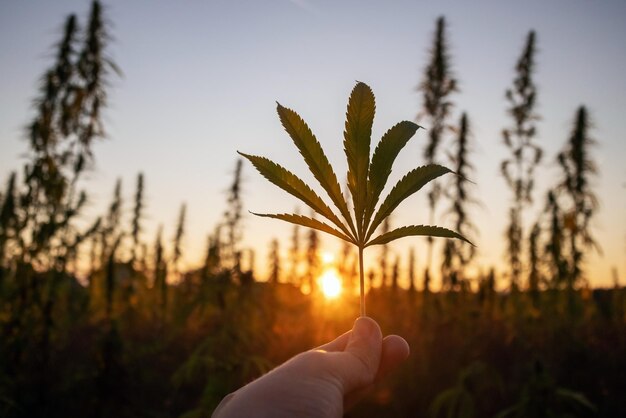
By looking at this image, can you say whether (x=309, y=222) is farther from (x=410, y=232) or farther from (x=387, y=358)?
(x=387, y=358)

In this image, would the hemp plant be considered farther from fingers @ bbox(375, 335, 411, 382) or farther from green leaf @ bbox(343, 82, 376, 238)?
fingers @ bbox(375, 335, 411, 382)

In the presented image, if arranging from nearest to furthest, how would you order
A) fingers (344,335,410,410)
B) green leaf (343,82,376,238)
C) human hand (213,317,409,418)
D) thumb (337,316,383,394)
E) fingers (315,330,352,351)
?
green leaf (343,82,376,238) → human hand (213,317,409,418) → thumb (337,316,383,394) → fingers (344,335,410,410) → fingers (315,330,352,351)

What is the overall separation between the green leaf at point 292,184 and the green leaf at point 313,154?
32 millimetres

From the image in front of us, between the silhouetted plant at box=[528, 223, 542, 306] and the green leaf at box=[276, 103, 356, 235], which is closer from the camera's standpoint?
the green leaf at box=[276, 103, 356, 235]

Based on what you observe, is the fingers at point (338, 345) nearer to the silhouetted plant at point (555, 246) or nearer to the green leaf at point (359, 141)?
the green leaf at point (359, 141)

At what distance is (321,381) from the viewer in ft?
4.72

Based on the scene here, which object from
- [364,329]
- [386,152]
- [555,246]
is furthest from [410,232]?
[555,246]

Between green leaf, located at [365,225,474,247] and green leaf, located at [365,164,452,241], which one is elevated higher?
green leaf, located at [365,164,452,241]

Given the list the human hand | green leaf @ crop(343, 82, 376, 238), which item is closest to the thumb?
the human hand

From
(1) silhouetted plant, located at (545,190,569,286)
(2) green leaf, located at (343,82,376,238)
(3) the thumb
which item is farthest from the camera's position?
(1) silhouetted plant, located at (545,190,569,286)

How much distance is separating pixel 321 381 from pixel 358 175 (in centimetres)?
66

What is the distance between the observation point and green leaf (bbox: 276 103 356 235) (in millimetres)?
1242

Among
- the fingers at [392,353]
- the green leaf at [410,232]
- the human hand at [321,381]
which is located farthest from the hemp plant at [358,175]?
the fingers at [392,353]

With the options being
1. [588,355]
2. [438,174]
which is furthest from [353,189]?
[588,355]
